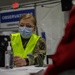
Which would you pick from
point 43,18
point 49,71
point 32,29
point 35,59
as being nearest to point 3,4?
point 43,18

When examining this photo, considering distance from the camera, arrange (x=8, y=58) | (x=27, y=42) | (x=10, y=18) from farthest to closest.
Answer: (x=10, y=18) < (x=27, y=42) < (x=8, y=58)

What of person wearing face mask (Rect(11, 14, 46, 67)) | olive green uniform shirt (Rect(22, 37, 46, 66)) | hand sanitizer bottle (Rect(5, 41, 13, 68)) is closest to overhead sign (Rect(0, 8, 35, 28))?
person wearing face mask (Rect(11, 14, 46, 67))

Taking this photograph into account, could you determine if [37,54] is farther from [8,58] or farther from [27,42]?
[8,58]

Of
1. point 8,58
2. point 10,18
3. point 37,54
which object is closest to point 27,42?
point 37,54

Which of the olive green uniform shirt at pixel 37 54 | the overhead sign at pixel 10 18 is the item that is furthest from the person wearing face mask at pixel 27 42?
the overhead sign at pixel 10 18

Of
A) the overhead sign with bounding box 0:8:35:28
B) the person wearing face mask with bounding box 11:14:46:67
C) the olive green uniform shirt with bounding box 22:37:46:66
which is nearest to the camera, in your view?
the olive green uniform shirt with bounding box 22:37:46:66

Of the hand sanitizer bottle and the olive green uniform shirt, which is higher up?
the hand sanitizer bottle

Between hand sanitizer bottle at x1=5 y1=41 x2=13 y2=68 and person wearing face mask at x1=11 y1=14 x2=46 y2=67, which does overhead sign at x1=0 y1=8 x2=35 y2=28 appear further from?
hand sanitizer bottle at x1=5 y1=41 x2=13 y2=68

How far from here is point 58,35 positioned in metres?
3.47

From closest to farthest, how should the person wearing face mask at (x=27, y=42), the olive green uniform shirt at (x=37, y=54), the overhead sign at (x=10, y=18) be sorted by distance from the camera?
the olive green uniform shirt at (x=37, y=54), the person wearing face mask at (x=27, y=42), the overhead sign at (x=10, y=18)

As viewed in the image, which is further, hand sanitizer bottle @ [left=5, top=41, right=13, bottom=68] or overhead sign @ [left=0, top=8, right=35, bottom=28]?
overhead sign @ [left=0, top=8, right=35, bottom=28]

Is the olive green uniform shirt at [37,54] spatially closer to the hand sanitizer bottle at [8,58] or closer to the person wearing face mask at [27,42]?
the person wearing face mask at [27,42]

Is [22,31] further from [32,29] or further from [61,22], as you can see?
[61,22]

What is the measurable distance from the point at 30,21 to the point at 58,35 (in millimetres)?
1179
